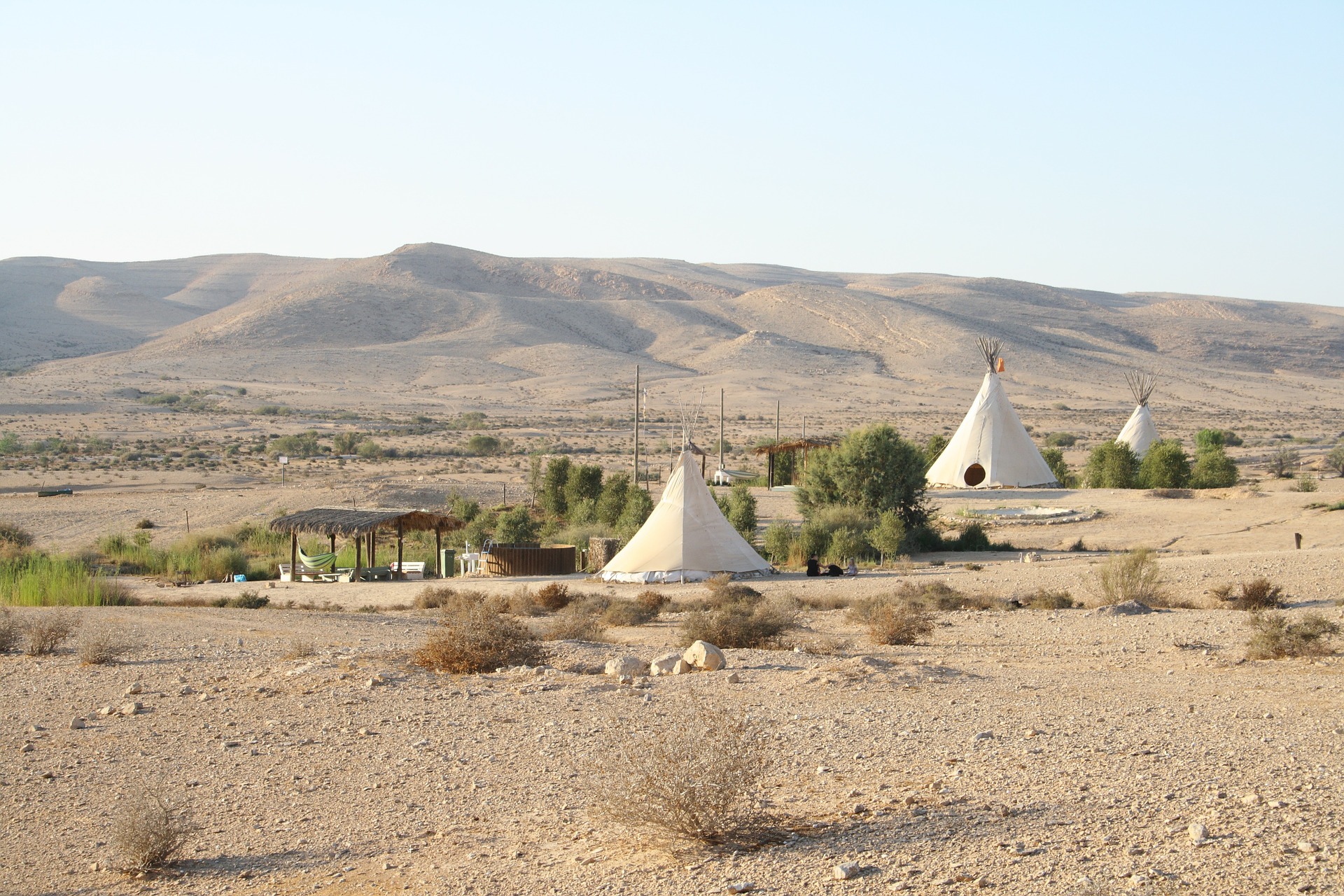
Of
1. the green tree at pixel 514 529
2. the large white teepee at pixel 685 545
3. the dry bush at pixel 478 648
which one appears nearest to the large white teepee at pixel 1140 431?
the green tree at pixel 514 529

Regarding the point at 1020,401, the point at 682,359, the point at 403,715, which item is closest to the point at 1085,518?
the point at 403,715

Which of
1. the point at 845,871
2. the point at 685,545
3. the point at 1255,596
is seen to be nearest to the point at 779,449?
the point at 685,545

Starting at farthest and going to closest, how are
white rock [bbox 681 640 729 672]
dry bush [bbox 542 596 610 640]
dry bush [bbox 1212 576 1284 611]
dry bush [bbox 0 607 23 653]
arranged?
dry bush [bbox 1212 576 1284 611]
dry bush [bbox 542 596 610 640]
dry bush [bbox 0 607 23 653]
white rock [bbox 681 640 729 672]

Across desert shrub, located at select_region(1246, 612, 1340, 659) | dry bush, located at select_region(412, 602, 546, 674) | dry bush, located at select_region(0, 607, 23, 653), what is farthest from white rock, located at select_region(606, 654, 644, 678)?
dry bush, located at select_region(0, 607, 23, 653)

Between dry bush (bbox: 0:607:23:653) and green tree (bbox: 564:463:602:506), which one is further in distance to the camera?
green tree (bbox: 564:463:602:506)

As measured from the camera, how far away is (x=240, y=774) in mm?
7105

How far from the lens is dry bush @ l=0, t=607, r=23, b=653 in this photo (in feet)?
34.6

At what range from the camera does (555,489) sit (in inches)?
1131

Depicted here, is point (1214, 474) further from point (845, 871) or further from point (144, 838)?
point (144, 838)

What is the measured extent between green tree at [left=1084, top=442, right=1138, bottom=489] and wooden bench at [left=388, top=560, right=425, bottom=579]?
1773 centimetres

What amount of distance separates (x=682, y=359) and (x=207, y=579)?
80140mm

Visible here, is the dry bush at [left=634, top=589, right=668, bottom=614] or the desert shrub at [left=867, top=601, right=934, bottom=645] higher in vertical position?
the desert shrub at [left=867, top=601, right=934, bottom=645]

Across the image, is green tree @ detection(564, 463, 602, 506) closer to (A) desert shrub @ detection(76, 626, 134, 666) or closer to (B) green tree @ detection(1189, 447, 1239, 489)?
(B) green tree @ detection(1189, 447, 1239, 489)

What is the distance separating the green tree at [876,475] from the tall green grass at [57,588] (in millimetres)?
12889
